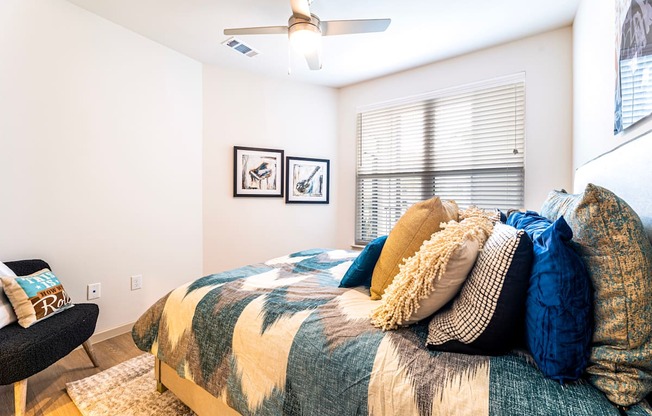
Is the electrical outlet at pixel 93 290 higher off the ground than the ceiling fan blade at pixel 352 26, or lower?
lower

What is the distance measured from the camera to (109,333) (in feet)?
8.34

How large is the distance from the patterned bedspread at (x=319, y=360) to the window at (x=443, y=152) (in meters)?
2.10

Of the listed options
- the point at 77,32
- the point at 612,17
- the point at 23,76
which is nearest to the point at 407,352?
the point at 612,17

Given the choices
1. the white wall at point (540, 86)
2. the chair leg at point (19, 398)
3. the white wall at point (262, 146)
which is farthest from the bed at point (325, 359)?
the white wall at point (262, 146)

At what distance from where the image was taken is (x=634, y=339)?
28.1 inches

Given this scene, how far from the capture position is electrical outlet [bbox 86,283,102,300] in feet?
7.95

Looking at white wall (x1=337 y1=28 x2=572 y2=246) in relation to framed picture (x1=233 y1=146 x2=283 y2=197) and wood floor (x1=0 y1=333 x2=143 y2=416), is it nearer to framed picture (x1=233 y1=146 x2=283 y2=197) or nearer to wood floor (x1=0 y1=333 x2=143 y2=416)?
framed picture (x1=233 y1=146 x2=283 y2=197)

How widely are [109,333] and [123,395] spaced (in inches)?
39.2

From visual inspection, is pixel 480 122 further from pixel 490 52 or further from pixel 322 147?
pixel 322 147

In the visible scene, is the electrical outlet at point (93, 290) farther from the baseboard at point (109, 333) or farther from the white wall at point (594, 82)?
the white wall at point (594, 82)

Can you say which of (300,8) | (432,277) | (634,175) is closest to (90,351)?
(432,277)

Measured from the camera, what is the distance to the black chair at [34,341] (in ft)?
4.68

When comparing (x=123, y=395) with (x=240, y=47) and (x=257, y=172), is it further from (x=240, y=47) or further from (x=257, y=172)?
(x=240, y=47)

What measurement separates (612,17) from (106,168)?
3451mm
